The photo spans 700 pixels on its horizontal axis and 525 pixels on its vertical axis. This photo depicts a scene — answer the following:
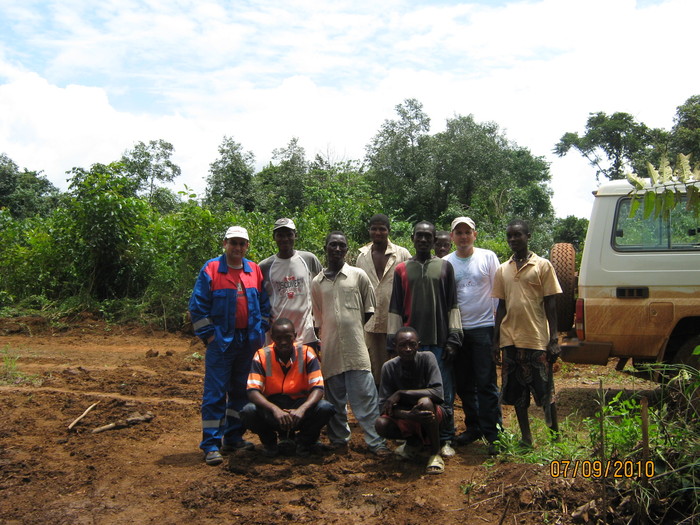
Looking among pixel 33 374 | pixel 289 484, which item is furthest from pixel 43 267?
pixel 289 484

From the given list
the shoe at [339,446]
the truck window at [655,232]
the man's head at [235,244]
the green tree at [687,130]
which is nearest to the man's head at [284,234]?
the man's head at [235,244]

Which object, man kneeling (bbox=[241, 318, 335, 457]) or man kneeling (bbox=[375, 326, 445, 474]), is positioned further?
man kneeling (bbox=[241, 318, 335, 457])

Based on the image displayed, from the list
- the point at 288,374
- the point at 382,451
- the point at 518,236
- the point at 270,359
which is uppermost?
the point at 518,236

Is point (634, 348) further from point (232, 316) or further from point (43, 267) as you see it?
point (43, 267)


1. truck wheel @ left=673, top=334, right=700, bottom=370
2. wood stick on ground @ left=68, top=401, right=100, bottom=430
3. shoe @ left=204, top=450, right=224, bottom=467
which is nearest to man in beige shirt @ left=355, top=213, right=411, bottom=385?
shoe @ left=204, top=450, right=224, bottom=467

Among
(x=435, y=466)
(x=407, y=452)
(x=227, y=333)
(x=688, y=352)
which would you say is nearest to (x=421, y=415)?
(x=435, y=466)

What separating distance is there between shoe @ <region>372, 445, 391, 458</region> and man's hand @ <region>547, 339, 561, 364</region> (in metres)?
1.42

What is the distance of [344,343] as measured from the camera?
198 inches

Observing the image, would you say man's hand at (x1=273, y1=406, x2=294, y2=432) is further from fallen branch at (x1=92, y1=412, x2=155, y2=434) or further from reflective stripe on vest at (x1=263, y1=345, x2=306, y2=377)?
fallen branch at (x1=92, y1=412, x2=155, y2=434)

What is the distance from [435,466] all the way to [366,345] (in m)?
1.32

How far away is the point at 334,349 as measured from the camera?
16.6 feet

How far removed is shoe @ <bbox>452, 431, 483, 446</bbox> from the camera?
5164 mm

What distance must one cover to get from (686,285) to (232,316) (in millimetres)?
3977

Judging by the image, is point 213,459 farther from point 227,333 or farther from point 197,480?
point 227,333
